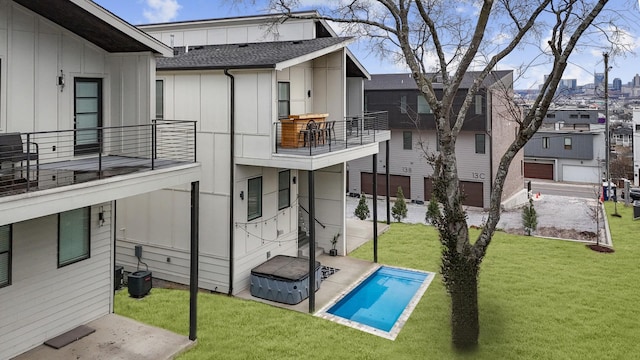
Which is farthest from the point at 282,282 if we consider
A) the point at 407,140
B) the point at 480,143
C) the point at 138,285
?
the point at 407,140

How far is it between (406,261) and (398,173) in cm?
1663

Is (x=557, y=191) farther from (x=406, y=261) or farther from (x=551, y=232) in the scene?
(x=406, y=261)

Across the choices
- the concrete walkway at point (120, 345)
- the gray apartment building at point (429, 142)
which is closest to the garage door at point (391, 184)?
the gray apartment building at point (429, 142)

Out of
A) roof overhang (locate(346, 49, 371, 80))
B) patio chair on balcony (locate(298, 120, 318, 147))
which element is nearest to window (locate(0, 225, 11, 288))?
patio chair on balcony (locate(298, 120, 318, 147))

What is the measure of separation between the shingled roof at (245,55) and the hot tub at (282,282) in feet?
18.9

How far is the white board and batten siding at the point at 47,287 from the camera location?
9234 mm

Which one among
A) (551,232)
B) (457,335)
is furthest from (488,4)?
(551,232)

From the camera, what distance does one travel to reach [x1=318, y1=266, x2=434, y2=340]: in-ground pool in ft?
39.1

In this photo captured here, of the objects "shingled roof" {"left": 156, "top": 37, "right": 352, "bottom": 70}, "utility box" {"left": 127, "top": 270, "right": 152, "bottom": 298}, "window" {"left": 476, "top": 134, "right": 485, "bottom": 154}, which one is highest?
"shingled roof" {"left": 156, "top": 37, "right": 352, "bottom": 70}

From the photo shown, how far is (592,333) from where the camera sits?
1113cm

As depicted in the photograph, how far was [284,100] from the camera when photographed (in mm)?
15250

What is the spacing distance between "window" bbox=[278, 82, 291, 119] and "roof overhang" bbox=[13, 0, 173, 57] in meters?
4.65

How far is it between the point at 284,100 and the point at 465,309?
8.47 meters

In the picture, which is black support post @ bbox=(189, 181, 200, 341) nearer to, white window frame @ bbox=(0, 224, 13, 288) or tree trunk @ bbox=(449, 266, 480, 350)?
white window frame @ bbox=(0, 224, 13, 288)
